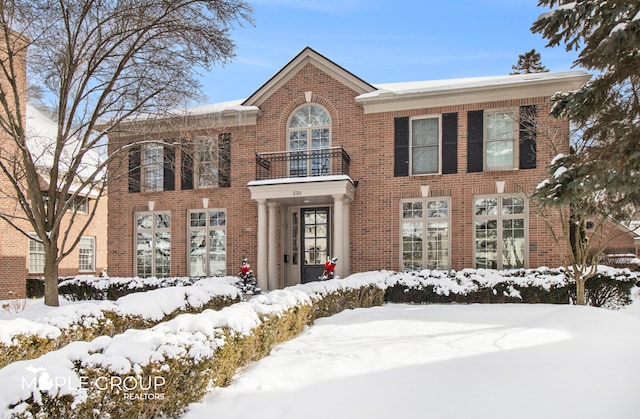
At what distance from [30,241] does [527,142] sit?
18.8 m

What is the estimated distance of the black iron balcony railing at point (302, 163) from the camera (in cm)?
1400

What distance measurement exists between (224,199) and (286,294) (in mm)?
8400

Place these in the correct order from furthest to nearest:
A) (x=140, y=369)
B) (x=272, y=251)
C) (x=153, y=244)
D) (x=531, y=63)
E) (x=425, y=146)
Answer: (x=531, y=63) < (x=153, y=244) < (x=272, y=251) < (x=425, y=146) < (x=140, y=369)

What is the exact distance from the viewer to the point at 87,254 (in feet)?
70.9

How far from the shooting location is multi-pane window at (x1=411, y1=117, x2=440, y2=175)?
1366 centimetres

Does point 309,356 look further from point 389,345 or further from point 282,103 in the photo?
point 282,103

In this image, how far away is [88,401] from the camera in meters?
3.09

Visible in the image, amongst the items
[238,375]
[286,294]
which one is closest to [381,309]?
[286,294]

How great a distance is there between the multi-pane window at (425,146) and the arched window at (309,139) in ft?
8.90

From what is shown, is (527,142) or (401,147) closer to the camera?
(527,142)

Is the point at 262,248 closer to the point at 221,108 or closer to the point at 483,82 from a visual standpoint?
the point at 221,108

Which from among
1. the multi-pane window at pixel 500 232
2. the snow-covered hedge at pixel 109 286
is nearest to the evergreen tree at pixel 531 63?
the multi-pane window at pixel 500 232

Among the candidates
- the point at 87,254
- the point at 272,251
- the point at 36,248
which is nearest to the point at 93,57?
the point at 272,251

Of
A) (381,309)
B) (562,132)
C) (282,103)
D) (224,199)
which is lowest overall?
(381,309)
